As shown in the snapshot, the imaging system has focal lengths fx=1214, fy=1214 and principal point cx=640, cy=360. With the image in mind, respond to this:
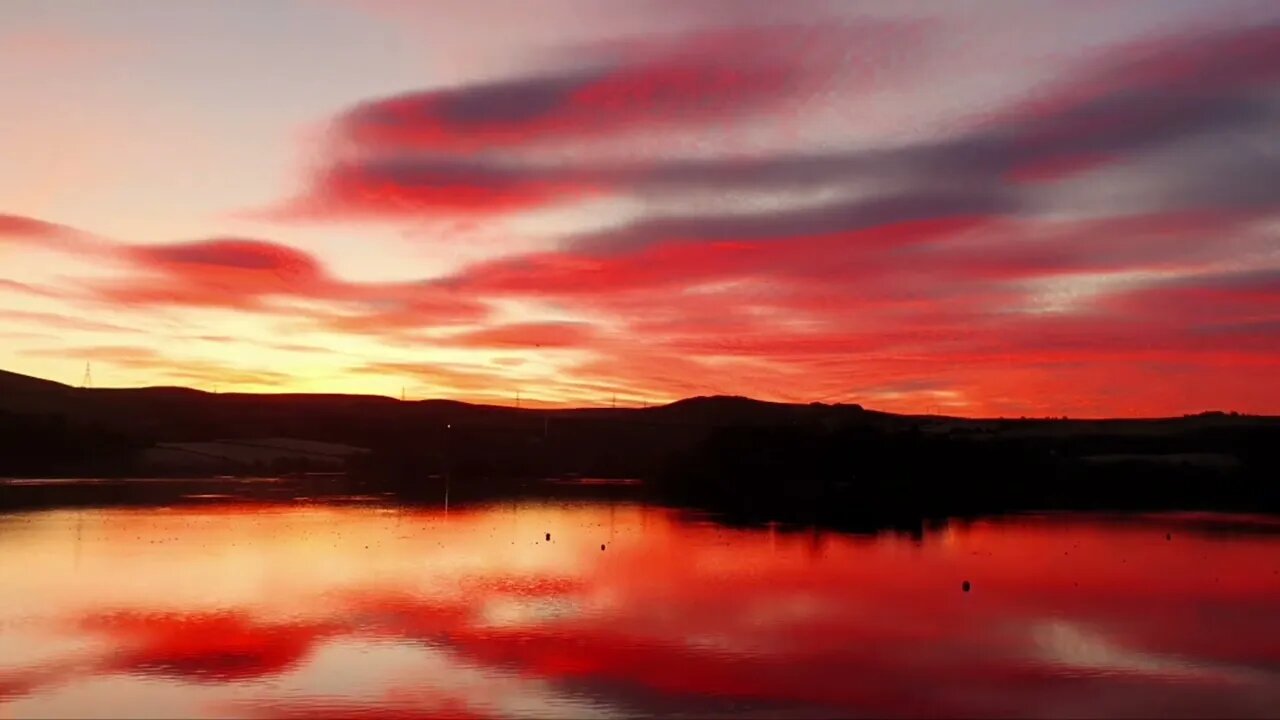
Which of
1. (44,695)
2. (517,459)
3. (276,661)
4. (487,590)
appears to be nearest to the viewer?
(44,695)

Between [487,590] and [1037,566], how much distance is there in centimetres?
2532

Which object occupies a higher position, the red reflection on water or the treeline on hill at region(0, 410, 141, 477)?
the treeline on hill at region(0, 410, 141, 477)

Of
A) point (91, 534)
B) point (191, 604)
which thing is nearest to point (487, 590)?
point (191, 604)

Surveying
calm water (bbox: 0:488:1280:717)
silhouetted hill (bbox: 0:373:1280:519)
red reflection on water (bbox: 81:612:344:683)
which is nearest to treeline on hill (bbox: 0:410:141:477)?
silhouetted hill (bbox: 0:373:1280:519)

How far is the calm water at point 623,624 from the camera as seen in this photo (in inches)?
1049

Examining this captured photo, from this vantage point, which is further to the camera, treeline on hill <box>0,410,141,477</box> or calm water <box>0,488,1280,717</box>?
treeline on hill <box>0,410,141,477</box>

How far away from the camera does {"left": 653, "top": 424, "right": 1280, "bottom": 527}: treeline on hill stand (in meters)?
106

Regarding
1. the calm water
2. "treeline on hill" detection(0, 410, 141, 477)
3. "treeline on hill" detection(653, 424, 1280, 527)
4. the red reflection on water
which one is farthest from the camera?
"treeline on hill" detection(0, 410, 141, 477)

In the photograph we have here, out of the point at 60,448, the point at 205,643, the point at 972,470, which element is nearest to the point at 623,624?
the point at 205,643

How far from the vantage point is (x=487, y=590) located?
142ft

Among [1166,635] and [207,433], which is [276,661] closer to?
[1166,635]

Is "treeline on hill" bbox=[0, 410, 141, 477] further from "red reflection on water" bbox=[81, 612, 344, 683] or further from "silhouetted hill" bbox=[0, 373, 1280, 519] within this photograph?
"red reflection on water" bbox=[81, 612, 344, 683]

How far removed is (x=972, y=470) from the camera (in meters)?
131

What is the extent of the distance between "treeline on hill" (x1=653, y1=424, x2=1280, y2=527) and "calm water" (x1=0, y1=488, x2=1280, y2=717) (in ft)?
136
